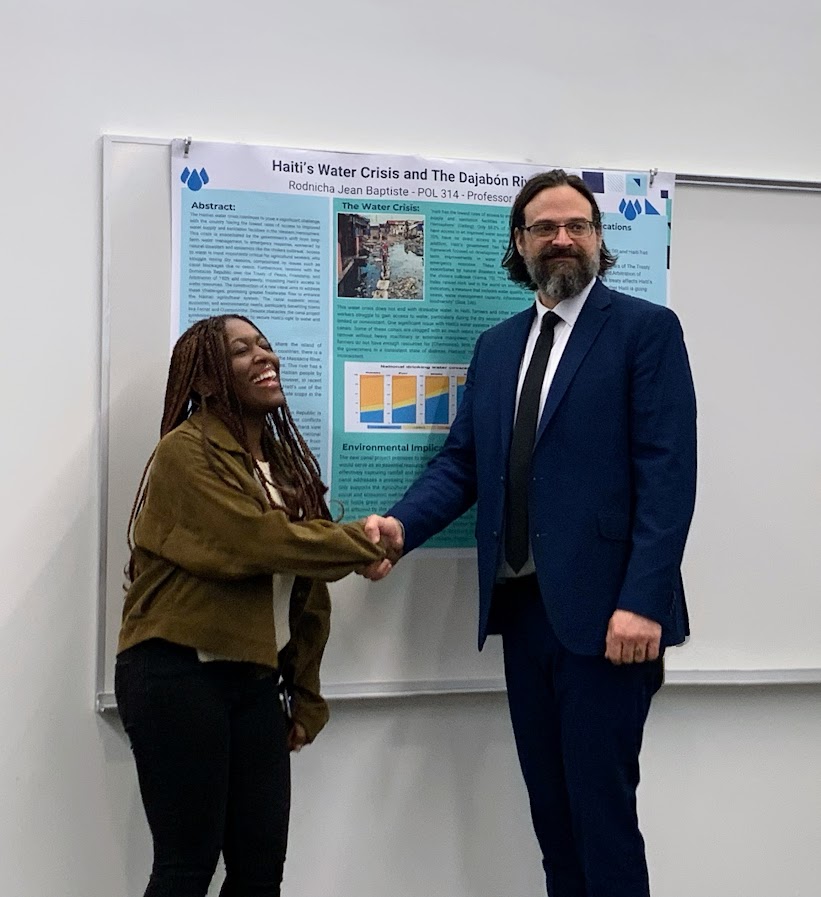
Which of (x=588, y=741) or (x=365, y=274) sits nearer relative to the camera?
(x=588, y=741)

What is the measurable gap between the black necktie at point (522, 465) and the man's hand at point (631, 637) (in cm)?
24

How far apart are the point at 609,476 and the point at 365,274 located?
2.48 ft

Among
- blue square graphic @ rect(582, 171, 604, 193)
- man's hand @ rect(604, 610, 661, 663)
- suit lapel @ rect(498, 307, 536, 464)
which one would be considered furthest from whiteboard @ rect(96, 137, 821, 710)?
man's hand @ rect(604, 610, 661, 663)

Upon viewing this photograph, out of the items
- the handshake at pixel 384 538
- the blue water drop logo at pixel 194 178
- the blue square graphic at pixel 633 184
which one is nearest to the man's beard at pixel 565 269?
the blue square graphic at pixel 633 184

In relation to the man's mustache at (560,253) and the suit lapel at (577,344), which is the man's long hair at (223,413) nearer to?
the suit lapel at (577,344)

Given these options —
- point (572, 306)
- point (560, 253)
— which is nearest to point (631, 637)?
point (572, 306)

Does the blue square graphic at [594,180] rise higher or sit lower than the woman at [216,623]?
higher

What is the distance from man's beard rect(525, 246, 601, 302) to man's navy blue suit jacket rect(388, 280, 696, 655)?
0.13ft

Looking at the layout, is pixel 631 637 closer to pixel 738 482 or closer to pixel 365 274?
pixel 738 482

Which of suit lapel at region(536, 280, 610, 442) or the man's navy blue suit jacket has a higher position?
suit lapel at region(536, 280, 610, 442)

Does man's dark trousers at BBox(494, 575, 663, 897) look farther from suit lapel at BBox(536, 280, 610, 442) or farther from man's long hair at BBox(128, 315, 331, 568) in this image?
man's long hair at BBox(128, 315, 331, 568)

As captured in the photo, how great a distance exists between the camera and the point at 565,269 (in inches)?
72.8

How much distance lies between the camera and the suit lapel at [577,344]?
69.9 inches

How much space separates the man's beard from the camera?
1.85m
